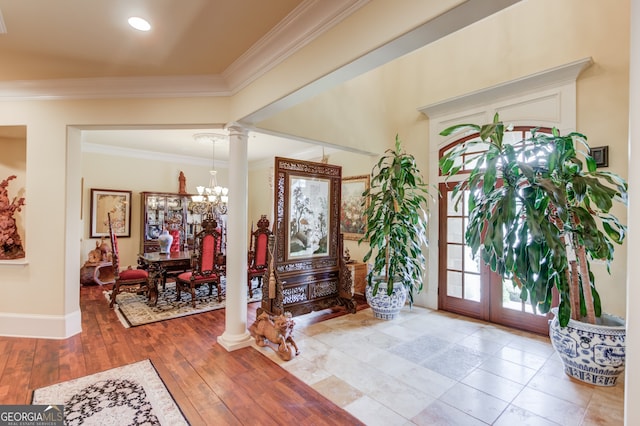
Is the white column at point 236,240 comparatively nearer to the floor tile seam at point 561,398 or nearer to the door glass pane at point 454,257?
the floor tile seam at point 561,398

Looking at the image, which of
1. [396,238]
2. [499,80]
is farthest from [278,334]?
[499,80]

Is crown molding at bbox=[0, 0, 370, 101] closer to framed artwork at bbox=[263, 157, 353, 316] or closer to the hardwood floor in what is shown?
framed artwork at bbox=[263, 157, 353, 316]

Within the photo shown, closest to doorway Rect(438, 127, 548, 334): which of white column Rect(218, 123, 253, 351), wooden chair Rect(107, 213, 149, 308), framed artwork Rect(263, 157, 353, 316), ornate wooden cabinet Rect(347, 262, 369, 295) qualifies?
ornate wooden cabinet Rect(347, 262, 369, 295)

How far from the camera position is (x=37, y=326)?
328 centimetres

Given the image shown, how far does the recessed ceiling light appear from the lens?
214cm

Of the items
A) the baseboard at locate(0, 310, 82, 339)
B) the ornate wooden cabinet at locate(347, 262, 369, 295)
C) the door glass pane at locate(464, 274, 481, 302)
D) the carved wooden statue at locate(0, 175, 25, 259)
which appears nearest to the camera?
the baseboard at locate(0, 310, 82, 339)

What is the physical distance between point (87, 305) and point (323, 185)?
13.0ft

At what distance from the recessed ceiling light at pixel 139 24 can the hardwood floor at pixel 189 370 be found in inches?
110

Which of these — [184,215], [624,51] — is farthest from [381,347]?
[184,215]

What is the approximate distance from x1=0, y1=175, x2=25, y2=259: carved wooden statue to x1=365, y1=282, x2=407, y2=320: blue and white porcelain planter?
440cm

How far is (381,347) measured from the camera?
123 inches

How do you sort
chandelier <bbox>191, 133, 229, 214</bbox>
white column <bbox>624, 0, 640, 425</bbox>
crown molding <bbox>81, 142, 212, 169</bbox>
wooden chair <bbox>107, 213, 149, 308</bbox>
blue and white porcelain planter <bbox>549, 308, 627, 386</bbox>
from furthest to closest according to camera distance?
crown molding <bbox>81, 142, 212, 169</bbox>
chandelier <bbox>191, 133, 229, 214</bbox>
wooden chair <bbox>107, 213, 149, 308</bbox>
blue and white porcelain planter <bbox>549, 308, 627, 386</bbox>
white column <bbox>624, 0, 640, 425</bbox>

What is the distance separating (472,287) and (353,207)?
8.14 feet

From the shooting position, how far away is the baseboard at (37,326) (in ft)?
10.7
